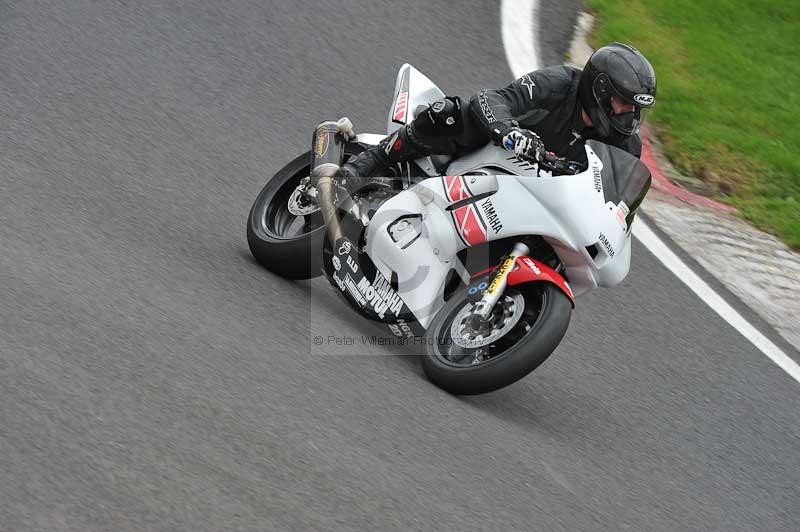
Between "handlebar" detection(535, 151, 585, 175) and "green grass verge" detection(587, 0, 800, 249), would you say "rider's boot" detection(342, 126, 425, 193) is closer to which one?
"handlebar" detection(535, 151, 585, 175)

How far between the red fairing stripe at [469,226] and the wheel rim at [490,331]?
30 cm

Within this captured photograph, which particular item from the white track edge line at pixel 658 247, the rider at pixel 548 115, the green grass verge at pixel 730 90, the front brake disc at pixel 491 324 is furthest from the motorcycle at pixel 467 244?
the green grass verge at pixel 730 90

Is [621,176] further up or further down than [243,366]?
further up

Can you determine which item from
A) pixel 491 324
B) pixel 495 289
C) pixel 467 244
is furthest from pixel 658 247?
pixel 495 289

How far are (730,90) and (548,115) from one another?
5061mm

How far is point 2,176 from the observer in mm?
5977

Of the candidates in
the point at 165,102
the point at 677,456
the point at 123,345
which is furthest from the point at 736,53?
the point at 123,345

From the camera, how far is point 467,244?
5293 mm

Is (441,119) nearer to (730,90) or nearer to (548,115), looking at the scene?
(548,115)

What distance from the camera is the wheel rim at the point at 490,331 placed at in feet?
16.6

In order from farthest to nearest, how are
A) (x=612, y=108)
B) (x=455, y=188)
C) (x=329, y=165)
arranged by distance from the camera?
(x=329, y=165), (x=455, y=188), (x=612, y=108)

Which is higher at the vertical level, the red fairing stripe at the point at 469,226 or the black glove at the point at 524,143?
the black glove at the point at 524,143

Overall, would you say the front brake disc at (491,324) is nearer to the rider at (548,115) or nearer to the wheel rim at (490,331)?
the wheel rim at (490,331)

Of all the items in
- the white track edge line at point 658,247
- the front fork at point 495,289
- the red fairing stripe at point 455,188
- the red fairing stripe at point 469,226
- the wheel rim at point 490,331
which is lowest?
the white track edge line at point 658,247
